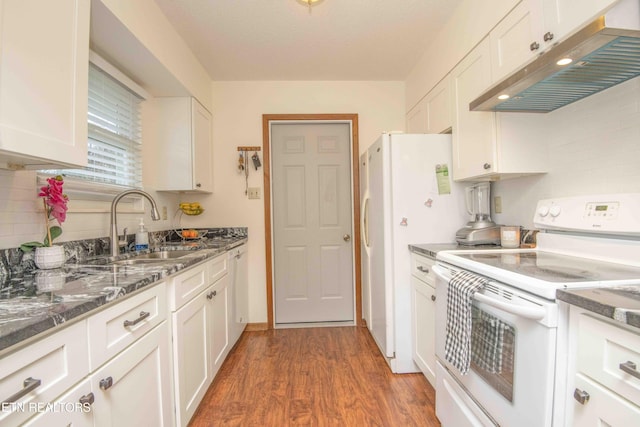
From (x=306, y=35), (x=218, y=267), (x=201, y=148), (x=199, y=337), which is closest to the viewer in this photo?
(x=199, y=337)

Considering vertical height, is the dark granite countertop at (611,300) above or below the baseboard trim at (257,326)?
above

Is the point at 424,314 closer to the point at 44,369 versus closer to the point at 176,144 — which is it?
the point at 44,369

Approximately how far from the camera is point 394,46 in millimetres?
2355

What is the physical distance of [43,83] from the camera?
37.8 inches

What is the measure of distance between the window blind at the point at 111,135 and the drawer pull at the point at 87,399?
117 cm

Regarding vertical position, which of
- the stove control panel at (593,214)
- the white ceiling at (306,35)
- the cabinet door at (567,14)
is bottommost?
the stove control panel at (593,214)

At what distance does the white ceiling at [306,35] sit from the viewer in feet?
6.19

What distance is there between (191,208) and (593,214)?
2641mm

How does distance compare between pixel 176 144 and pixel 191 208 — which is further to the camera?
pixel 191 208

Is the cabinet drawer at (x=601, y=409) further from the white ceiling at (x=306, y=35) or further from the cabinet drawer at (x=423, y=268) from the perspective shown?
the white ceiling at (x=306, y=35)

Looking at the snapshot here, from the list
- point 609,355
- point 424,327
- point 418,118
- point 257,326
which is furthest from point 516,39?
point 257,326

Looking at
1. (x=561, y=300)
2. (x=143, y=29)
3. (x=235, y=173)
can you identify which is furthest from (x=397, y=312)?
(x=143, y=29)

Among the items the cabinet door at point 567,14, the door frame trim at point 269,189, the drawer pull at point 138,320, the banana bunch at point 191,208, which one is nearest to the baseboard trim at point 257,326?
the door frame trim at point 269,189

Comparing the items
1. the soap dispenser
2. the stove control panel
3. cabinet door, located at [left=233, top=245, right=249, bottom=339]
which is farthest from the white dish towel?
the soap dispenser
